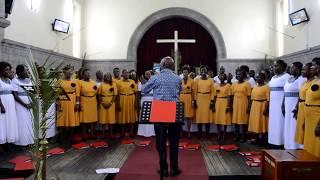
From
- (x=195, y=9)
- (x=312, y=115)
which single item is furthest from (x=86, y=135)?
(x=195, y=9)

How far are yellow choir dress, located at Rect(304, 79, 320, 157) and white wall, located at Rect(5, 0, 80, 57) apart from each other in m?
6.26

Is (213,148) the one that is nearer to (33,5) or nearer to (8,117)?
(8,117)

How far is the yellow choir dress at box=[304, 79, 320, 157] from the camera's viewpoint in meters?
5.12

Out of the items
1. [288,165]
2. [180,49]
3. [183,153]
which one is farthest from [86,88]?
[180,49]

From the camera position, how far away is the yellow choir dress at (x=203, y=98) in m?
8.45

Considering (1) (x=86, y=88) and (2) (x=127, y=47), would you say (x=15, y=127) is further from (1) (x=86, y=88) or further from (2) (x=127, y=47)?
(2) (x=127, y=47)

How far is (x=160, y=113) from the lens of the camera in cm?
455

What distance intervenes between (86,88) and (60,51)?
11.9 feet

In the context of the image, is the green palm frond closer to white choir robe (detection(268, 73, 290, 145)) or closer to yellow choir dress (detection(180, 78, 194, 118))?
white choir robe (detection(268, 73, 290, 145))

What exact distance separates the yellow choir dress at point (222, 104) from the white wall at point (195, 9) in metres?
5.36

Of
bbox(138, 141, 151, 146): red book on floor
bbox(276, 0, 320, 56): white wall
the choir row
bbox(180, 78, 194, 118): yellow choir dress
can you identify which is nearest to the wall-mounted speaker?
the choir row

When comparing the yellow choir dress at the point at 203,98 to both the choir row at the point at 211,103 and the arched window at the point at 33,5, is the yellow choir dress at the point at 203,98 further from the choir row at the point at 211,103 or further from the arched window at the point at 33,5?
the arched window at the point at 33,5

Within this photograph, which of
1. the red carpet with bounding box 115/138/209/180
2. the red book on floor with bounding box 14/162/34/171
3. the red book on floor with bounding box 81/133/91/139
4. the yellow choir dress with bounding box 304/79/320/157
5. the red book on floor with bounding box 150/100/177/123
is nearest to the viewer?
the red book on floor with bounding box 150/100/177/123

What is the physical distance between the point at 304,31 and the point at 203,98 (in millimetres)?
3929
